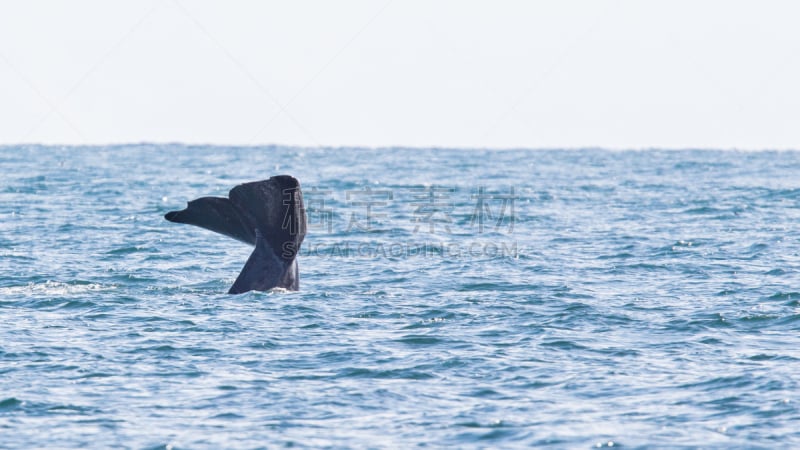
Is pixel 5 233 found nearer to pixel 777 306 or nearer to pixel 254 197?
pixel 254 197

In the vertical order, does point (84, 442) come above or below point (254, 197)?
below

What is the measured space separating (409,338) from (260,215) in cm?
302

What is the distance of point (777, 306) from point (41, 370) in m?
11.5

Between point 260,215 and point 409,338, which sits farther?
point 260,215

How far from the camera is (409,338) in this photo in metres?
16.2

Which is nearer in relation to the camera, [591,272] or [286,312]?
[286,312]

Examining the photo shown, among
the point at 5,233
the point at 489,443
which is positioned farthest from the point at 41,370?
Result: the point at 5,233

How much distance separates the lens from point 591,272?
23844mm

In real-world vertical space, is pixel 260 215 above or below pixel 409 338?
above

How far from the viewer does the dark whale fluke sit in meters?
16.9

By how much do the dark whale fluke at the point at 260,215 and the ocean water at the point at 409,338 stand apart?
3.40ft

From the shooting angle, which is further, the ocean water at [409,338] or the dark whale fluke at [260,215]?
the dark whale fluke at [260,215]

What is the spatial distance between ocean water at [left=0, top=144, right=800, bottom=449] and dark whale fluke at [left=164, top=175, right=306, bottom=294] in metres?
1.04

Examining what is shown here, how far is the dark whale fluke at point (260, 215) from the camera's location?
55.4 feet
